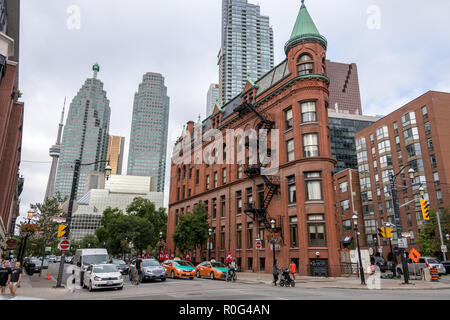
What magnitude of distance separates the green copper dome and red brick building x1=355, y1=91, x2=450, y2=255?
2784 cm

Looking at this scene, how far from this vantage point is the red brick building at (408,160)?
187 ft

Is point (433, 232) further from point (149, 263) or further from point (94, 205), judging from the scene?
point (94, 205)

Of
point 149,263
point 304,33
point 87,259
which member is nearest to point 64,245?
point 87,259

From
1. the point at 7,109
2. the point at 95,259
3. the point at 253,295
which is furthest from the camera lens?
the point at 7,109

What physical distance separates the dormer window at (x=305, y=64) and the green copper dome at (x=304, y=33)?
1.80 m

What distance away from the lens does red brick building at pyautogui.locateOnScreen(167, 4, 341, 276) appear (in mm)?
29828

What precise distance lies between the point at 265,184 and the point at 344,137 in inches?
3260

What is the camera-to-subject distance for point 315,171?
102ft

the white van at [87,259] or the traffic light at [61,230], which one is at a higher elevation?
the traffic light at [61,230]

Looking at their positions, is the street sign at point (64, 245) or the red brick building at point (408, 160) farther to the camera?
the red brick building at point (408, 160)

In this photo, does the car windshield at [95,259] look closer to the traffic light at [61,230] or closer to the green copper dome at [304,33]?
the traffic light at [61,230]

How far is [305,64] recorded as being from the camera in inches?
1334

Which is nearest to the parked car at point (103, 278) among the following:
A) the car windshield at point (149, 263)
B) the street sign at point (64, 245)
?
the street sign at point (64, 245)
